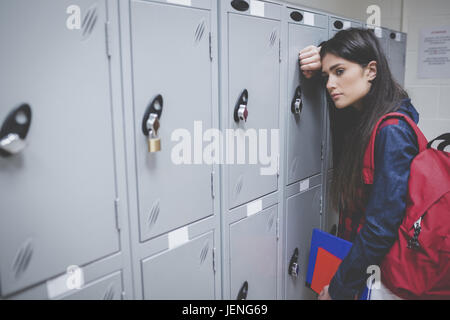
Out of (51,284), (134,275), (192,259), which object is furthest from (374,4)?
(51,284)

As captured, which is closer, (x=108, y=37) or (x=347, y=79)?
(x=108, y=37)

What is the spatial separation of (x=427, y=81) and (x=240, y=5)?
6.97ft

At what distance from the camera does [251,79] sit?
130cm

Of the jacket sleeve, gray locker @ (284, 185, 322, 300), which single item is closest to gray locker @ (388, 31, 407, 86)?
gray locker @ (284, 185, 322, 300)

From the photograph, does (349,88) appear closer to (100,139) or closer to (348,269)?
(348,269)

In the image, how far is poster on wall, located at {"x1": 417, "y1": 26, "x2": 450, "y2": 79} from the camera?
2590 millimetres

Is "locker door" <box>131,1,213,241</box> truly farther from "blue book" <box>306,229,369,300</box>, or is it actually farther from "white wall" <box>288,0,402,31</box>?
"white wall" <box>288,0,402,31</box>

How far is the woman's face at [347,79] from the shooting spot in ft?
4.34

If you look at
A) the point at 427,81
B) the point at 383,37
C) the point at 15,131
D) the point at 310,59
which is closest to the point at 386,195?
the point at 310,59

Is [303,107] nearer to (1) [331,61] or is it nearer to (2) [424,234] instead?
(1) [331,61]

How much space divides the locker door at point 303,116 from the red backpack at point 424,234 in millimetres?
441

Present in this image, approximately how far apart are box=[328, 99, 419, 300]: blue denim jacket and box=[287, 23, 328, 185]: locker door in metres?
0.45

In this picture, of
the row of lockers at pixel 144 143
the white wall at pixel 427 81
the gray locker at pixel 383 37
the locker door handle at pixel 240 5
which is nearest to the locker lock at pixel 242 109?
the row of lockers at pixel 144 143

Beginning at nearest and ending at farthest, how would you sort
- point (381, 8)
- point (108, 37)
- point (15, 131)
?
point (15, 131), point (108, 37), point (381, 8)
